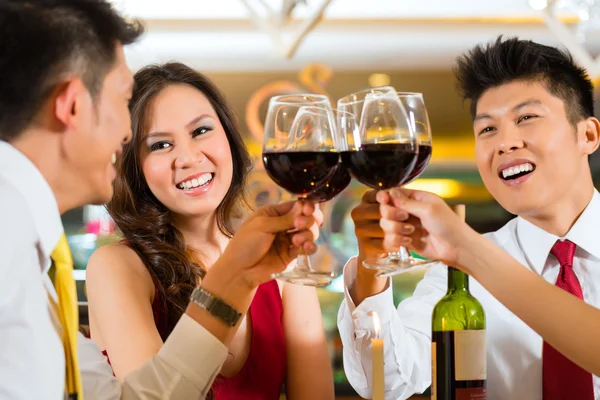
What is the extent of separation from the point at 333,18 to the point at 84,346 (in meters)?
3.69

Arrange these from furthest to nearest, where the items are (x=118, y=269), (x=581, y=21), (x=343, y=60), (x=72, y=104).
Result: (x=343, y=60), (x=581, y=21), (x=118, y=269), (x=72, y=104)

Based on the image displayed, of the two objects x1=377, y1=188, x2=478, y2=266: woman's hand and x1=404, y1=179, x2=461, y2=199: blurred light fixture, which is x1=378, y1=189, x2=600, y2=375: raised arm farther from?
x1=404, y1=179, x2=461, y2=199: blurred light fixture

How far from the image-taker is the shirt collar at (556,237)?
1.90 metres

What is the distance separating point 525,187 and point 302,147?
88cm

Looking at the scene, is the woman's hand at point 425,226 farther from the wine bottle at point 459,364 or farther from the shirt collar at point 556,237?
the shirt collar at point 556,237

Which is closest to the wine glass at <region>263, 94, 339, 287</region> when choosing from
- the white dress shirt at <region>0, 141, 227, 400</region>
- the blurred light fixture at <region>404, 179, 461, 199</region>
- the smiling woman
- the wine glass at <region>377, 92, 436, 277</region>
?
the wine glass at <region>377, 92, 436, 277</region>

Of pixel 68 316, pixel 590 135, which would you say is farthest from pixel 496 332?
pixel 68 316

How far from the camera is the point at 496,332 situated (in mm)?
1955

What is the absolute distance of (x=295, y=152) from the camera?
1.23 meters

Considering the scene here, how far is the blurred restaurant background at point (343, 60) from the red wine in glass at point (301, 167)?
3157 millimetres

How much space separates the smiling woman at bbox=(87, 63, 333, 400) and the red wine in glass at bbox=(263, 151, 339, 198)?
0.69m

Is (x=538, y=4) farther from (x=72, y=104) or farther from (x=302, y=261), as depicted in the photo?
(x=72, y=104)

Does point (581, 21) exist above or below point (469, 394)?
above

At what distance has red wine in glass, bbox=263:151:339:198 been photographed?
1229 mm
